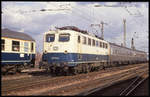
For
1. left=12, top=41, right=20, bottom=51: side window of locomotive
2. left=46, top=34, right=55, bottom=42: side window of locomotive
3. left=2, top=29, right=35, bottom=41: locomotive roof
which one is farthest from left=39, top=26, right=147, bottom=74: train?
left=2, top=29, right=35, bottom=41: locomotive roof

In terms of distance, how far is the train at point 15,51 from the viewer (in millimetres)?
19298

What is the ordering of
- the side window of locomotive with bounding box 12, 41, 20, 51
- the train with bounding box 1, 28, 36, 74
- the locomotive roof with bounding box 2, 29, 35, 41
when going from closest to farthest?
1. the train with bounding box 1, 28, 36, 74
2. the locomotive roof with bounding box 2, 29, 35, 41
3. the side window of locomotive with bounding box 12, 41, 20, 51

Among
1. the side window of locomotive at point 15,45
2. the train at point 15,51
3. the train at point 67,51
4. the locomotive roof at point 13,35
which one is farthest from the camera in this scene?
the side window of locomotive at point 15,45

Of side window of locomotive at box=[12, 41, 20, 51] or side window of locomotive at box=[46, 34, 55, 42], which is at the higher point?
side window of locomotive at box=[46, 34, 55, 42]

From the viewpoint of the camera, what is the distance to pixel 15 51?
20594 mm

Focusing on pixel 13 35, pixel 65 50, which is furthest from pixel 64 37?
pixel 13 35

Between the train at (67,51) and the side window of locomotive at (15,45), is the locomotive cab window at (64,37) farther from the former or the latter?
the side window of locomotive at (15,45)

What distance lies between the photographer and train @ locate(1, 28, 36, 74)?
19.3 metres

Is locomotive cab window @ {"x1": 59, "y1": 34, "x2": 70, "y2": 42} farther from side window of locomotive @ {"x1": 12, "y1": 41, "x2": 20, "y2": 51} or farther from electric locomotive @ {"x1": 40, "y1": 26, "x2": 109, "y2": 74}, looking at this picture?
side window of locomotive @ {"x1": 12, "y1": 41, "x2": 20, "y2": 51}

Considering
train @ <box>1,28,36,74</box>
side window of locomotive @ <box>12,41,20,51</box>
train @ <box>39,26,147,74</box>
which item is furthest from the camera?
side window of locomotive @ <box>12,41,20,51</box>

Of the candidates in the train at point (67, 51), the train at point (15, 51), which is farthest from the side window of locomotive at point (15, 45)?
the train at point (67, 51)

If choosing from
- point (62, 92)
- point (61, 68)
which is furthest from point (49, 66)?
point (62, 92)

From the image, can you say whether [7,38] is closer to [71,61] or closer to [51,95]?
[71,61]

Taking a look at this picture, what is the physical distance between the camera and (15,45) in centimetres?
2064
